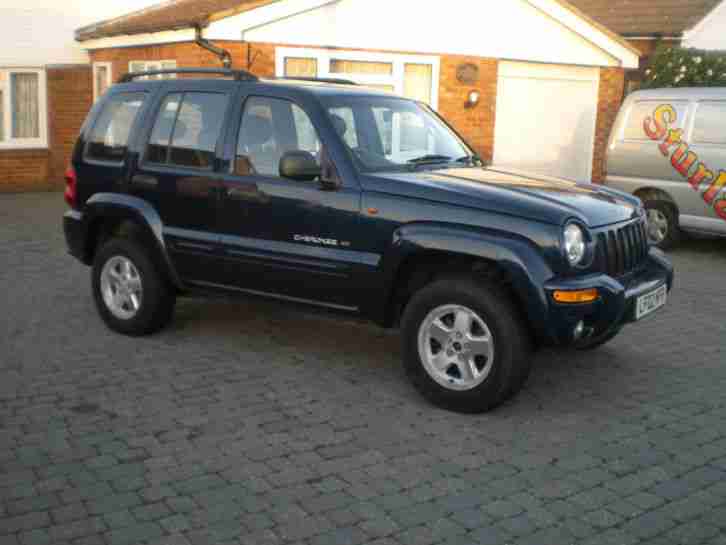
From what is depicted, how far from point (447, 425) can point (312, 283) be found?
1.33 metres

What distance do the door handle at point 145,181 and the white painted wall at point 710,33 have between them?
1570cm

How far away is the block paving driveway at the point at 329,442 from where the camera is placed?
12.8ft

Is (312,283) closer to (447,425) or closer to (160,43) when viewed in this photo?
(447,425)

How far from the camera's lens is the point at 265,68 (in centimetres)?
1306

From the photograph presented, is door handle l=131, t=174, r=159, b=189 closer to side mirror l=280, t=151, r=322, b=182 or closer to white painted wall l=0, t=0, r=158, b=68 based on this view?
side mirror l=280, t=151, r=322, b=182

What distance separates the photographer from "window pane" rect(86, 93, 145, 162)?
22.4ft

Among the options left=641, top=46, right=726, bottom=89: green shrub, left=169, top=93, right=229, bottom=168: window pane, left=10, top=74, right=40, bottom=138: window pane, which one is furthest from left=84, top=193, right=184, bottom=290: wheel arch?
left=641, top=46, right=726, bottom=89: green shrub

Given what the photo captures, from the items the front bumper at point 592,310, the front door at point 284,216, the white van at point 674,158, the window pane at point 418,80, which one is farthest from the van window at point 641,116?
the front door at point 284,216

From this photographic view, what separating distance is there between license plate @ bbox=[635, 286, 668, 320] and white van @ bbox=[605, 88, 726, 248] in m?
5.63

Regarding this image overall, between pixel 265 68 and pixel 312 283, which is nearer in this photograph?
pixel 312 283

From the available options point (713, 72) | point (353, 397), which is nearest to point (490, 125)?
→ point (713, 72)

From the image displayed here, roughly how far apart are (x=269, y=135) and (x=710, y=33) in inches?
637

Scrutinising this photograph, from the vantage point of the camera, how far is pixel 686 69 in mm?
15695

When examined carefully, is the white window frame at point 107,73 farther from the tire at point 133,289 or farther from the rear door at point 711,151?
the rear door at point 711,151
